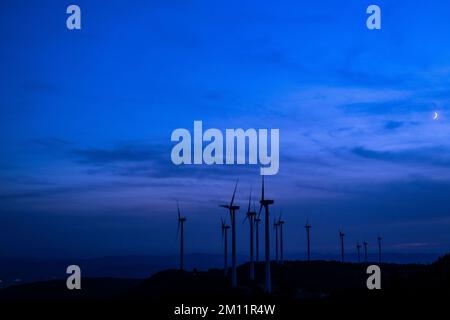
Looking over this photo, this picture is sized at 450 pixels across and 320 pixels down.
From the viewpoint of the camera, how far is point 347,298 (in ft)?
242

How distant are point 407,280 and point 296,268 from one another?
188 feet
